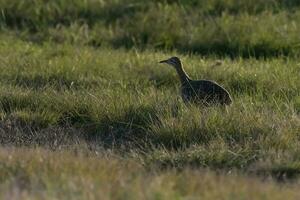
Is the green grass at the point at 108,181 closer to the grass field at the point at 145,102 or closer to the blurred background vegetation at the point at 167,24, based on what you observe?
the grass field at the point at 145,102

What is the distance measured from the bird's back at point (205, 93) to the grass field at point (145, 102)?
0.16m

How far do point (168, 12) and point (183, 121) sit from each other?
6019 millimetres

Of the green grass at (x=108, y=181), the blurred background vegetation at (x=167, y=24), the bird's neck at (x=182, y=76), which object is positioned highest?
the green grass at (x=108, y=181)

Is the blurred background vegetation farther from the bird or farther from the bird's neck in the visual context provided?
the bird

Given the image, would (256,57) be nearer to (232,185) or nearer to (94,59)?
(94,59)

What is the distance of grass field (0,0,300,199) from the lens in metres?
6.51

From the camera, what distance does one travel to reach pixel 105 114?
9344 mm

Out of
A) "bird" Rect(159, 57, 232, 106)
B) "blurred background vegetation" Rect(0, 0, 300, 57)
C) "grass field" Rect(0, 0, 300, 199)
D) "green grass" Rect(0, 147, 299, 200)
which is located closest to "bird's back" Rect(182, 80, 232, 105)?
"bird" Rect(159, 57, 232, 106)

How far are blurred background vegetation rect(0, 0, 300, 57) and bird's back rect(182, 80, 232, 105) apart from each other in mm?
3410

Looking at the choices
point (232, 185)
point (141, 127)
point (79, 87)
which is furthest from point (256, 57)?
point (232, 185)

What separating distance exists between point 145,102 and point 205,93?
2.10 ft

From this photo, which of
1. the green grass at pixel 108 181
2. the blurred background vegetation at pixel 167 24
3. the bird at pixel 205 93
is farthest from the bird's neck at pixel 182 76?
the blurred background vegetation at pixel 167 24

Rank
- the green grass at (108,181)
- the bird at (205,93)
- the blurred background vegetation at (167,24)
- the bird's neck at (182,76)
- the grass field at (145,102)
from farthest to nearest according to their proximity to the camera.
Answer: the blurred background vegetation at (167,24) < the bird's neck at (182,76) < the bird at (205,93) < the grass field at (145,102) < the green grass at (108,181)

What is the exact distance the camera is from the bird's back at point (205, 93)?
30.2 feet
